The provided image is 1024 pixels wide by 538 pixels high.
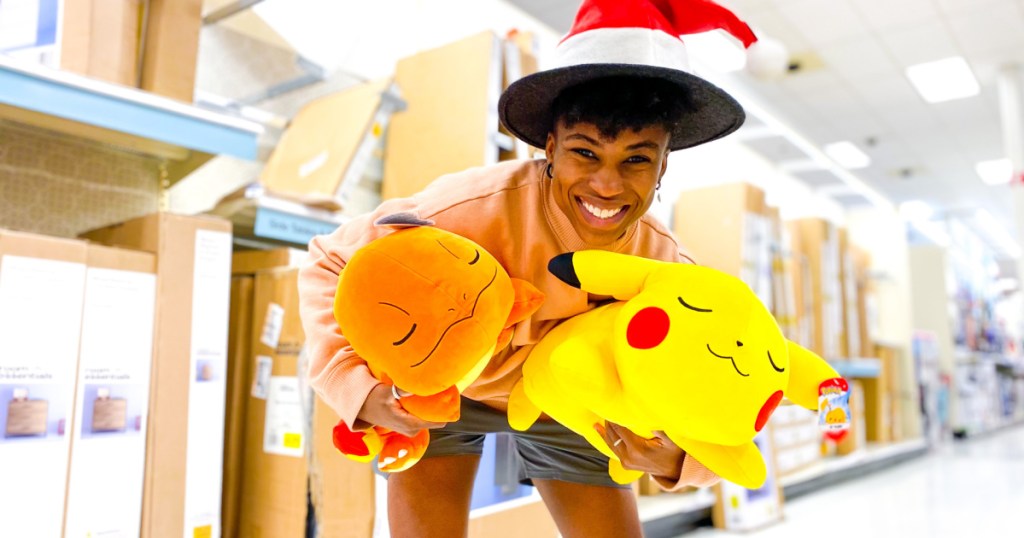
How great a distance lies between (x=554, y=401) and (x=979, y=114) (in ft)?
19.3

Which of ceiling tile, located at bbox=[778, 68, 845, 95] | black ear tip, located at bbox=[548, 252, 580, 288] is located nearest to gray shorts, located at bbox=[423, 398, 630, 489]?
black ear tip, located at bbox=[548, 252, 580, 288]

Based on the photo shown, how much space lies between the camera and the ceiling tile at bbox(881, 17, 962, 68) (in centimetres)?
392

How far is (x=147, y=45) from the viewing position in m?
1.41

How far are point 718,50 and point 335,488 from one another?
3.25m

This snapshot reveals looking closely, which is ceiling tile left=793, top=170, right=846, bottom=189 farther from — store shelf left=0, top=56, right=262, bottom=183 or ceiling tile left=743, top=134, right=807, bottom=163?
store shelf left=0, top=56, right=262, bottom=183

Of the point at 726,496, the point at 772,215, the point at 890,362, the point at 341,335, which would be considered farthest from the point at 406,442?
the point at 890,362

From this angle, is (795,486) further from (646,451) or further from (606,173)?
(606,173)

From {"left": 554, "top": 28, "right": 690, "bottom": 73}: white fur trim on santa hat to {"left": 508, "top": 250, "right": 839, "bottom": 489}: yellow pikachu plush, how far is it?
230 millimetres

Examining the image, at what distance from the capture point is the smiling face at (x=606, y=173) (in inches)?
31.7

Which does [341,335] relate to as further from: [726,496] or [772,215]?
[772,215]

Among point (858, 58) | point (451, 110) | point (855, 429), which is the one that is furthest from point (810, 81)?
point (451, 110)

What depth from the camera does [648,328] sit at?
73cm

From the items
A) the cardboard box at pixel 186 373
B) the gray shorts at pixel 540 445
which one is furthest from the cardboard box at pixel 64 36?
the gray shorts at pixel 540 445

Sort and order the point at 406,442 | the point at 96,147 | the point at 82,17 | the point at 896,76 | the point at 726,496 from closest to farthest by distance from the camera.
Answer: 1. the point at 406,442
2. the point at 82,17
3. the point at 96,147
4. the point at 726,496
5. the point at 896,76
